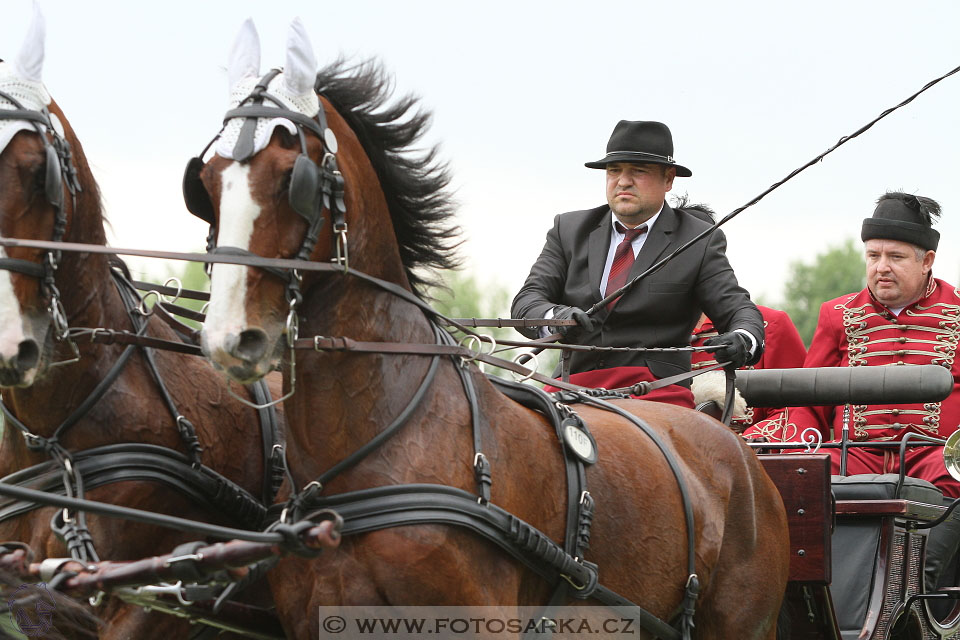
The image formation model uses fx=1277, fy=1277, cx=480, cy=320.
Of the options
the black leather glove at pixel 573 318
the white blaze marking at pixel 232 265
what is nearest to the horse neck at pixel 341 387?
the white blaze marking at pixel 232 265

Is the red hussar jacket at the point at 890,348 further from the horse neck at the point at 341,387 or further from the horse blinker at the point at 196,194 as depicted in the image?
the horse blinker at the point at 196,194

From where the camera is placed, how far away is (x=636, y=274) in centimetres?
566

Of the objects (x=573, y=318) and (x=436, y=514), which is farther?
(x=573, y=318)

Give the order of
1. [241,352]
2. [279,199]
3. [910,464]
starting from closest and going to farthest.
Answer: [241,352] < [279,199] < [910,464]

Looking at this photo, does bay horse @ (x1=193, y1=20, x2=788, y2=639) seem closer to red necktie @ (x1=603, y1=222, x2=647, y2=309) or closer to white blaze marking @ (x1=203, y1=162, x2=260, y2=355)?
white blaze marking @ (x1=203, y1=162, x2=260, y2=355)

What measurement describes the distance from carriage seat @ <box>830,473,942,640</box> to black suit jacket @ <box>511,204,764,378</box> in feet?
3.07

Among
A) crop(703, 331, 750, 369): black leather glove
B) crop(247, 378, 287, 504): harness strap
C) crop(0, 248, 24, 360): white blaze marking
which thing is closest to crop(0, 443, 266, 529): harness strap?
crop(247, 378, 287, 504): harness strap

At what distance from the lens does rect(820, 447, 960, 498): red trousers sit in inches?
251

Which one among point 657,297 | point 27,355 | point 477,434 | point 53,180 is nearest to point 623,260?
point 657,297

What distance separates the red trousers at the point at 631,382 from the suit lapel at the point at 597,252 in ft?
1.11

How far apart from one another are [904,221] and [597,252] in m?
2.02

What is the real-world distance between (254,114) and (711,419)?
2434 mm

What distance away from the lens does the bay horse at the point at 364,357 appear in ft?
11.3

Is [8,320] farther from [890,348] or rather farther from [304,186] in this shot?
[890,348]
